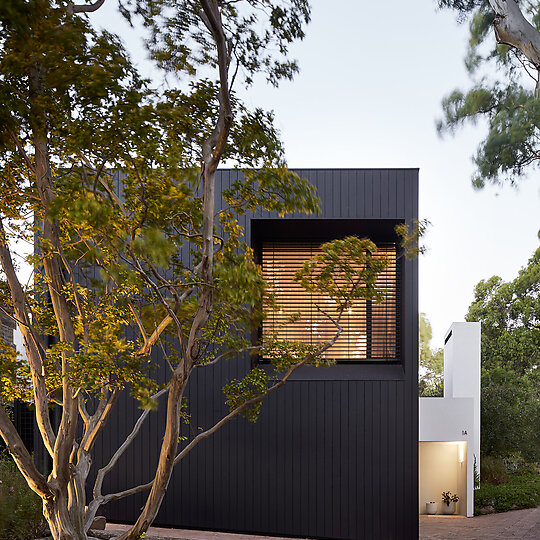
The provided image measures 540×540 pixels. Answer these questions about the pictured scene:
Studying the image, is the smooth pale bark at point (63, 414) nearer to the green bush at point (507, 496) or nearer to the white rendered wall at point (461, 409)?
the white rendered wall at point (461, 409)

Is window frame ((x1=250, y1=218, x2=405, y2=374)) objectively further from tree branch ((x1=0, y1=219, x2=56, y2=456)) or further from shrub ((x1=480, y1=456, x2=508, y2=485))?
shrub ((x1=480, y1=456, x2=508, y2=485))

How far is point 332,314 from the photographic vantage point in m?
9.43

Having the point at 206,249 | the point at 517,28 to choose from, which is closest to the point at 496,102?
the point at 517,28

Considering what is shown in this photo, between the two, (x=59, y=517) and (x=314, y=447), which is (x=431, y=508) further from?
(x=59, y=517)

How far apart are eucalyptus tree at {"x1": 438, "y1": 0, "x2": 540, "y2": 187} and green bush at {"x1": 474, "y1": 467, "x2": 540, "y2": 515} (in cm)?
773

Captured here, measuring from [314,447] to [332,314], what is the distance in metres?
2.04

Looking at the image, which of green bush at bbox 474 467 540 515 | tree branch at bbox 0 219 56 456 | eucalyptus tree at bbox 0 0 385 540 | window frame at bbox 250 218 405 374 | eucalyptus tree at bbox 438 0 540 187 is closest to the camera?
eucalyptus tree at bbox 0 0 385 540

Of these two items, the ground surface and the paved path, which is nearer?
the ground surface

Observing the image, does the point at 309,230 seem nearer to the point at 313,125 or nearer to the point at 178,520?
the point at 178,520

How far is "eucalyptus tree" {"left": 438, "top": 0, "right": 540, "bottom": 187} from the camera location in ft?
24.8

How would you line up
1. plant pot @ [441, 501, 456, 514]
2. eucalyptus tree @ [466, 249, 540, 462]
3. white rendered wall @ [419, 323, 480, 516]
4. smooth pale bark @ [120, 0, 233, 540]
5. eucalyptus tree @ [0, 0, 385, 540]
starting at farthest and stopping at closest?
eucalyptus tree @ [466, 249, 540, 462]
plant pot @ [441, 501, 456, 514]
white rendered wall @ [419, 323, 480, 516]
smooth pale bark @ [120, 0, 233, 540]
eucalyptus tree @ [0, 0, 385, 540]

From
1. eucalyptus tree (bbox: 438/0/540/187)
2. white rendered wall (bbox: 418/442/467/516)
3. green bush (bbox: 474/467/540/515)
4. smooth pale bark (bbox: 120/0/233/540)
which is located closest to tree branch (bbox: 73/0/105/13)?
smooth pale bark (bbox: 120/0/233/540)

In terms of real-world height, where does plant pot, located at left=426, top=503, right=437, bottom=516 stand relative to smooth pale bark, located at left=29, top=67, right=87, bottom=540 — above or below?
below

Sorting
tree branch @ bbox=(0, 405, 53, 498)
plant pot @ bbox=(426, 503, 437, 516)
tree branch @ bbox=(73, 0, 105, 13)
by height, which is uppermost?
tree branch @ bbox=(73, 0, 105, 13)
